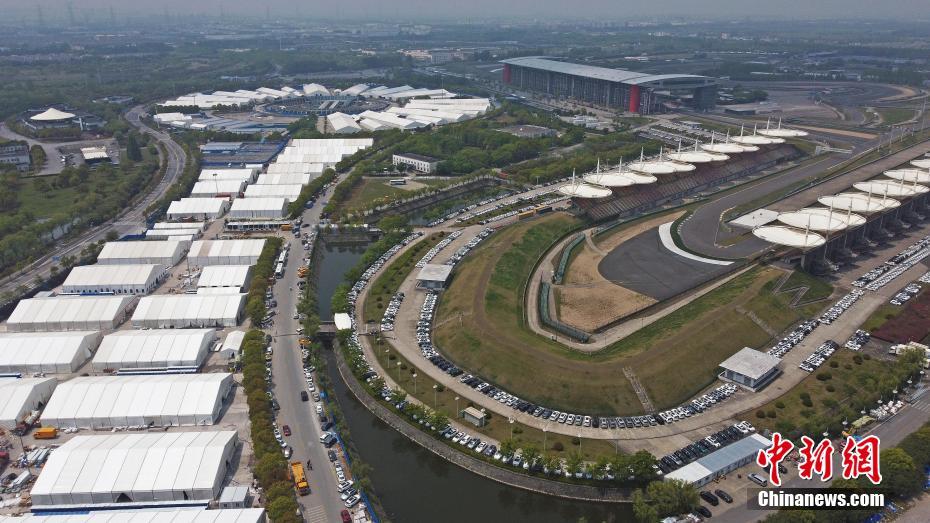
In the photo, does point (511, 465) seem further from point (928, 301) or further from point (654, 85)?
point (654, 85)

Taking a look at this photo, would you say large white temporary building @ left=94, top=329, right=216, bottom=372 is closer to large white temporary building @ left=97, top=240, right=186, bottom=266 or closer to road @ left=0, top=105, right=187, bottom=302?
large white temporary building @ left=97, top=240, right=186, bottom=266

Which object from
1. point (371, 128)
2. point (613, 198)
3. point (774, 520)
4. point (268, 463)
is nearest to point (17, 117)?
point (371, 128)

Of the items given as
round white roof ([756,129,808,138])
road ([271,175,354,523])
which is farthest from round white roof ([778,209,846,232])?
road ([271,175,354,523])

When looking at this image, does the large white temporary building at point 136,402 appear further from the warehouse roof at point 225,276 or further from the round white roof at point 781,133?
the round white roof at point 781,133

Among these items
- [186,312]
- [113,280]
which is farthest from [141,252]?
[186,312]

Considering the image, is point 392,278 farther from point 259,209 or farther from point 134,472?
point 134,472

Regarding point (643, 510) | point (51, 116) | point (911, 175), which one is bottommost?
point (643, 510)
